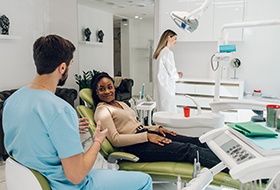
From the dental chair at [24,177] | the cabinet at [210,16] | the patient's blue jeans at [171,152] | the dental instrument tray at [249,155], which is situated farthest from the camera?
the cabinet at [210,16]

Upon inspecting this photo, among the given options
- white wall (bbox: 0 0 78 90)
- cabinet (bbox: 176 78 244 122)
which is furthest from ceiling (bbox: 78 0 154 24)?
cabinet (bbox: 176 78 244 122)

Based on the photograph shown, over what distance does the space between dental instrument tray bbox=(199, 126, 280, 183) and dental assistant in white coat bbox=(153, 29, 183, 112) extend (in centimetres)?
248

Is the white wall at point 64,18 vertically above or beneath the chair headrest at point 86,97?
above

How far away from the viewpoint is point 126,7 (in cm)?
468

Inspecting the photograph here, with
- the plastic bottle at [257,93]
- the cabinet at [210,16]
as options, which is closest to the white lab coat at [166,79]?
the cabinet at [210,16]

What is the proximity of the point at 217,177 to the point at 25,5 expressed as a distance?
151 inches

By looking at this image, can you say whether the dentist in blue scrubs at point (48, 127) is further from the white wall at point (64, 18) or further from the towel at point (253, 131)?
the white wall at point (64, 18)

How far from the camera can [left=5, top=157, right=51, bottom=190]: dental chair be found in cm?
119

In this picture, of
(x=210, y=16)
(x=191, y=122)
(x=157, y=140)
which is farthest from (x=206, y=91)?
(x=157, y=140)

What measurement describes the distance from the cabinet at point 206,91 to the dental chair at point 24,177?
9.21ft

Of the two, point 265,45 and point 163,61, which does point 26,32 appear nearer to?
point 163,61

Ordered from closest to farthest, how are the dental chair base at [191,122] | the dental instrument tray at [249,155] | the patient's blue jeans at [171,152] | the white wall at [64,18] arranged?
the dental instrument tray at [249,155]
the patient's blue jeans at [171,152]
the dental chair base at [191,122]
the white wall at [64,18]

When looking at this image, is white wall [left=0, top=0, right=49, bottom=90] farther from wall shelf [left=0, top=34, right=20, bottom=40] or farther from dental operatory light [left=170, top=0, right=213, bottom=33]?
dental operatory light [left=170, top=0, right=213, bottom=33]

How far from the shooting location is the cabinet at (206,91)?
364 cm
